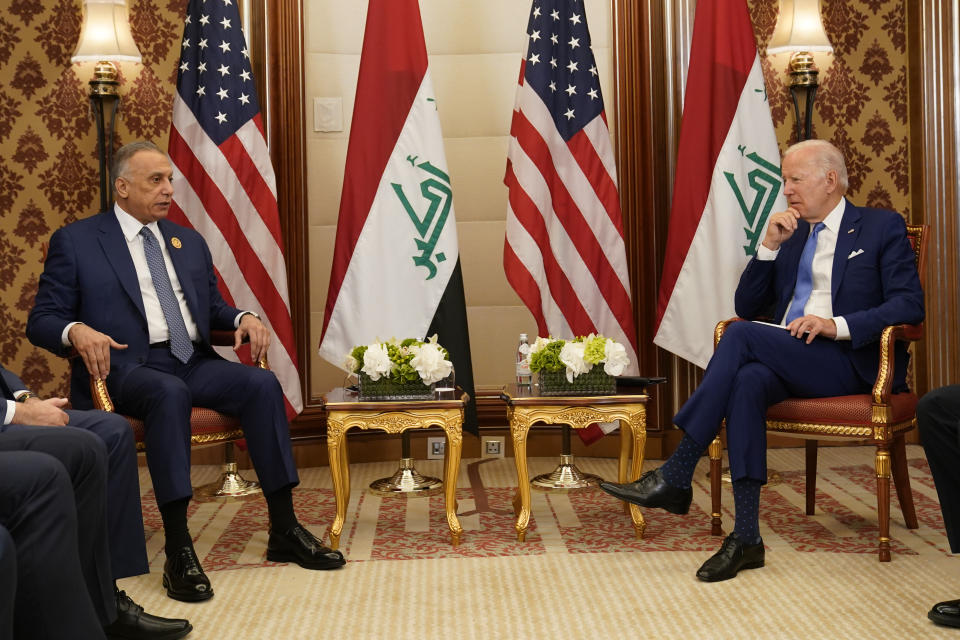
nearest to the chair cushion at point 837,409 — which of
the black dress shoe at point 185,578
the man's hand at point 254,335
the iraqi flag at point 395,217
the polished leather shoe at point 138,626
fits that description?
the iraqi flag at point 395,217

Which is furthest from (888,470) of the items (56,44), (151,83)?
(56,44)

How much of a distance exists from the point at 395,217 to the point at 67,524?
8.48 ft

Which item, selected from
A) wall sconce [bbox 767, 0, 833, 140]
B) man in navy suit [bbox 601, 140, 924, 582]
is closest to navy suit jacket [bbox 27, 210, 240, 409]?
man in navy suit [bbox 601, 140, 924, 582]

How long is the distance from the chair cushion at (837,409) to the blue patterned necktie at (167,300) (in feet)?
6.84

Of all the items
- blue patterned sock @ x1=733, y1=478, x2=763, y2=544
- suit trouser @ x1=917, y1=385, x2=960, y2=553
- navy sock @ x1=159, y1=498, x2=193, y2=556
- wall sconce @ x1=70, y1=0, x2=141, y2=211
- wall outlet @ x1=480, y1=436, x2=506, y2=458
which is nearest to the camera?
suit trouser @ x1=917, y1=385, x2=960, y2=553

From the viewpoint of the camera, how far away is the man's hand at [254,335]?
3.67 meters

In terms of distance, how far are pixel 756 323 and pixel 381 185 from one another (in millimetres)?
1863

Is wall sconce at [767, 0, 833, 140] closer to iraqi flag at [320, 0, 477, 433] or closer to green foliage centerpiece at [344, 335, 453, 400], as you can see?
iraqi flag at [320, 0, 477, 433]

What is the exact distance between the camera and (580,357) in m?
3.62

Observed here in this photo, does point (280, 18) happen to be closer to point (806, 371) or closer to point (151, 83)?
point (151, 83)

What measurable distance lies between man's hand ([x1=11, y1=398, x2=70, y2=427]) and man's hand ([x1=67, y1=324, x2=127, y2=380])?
1.84ft

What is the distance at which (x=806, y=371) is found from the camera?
3.45 m

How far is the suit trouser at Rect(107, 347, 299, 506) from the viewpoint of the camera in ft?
10.4

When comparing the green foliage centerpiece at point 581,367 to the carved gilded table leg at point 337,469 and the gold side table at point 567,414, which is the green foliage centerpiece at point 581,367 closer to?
the gold side table at point 567,414
